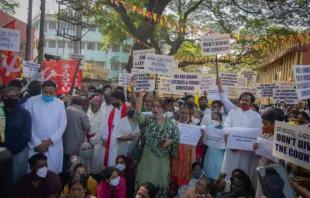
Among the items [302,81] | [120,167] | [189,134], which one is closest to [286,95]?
[302,81]

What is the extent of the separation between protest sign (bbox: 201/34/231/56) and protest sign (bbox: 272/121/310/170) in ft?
15.4

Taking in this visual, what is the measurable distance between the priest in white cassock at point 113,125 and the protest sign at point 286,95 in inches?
205

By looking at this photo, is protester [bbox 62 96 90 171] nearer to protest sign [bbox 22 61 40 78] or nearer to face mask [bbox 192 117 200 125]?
face mask [bbox 192 117 200 125]

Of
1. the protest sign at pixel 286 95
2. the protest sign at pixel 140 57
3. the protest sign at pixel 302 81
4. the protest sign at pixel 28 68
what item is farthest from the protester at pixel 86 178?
the protest sign at pixel 286 95

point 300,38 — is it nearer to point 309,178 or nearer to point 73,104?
point 73,104

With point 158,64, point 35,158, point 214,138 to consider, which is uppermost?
point 158,64

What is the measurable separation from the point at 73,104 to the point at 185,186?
7.25ft

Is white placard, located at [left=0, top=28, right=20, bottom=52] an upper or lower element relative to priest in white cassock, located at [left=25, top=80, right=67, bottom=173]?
upper

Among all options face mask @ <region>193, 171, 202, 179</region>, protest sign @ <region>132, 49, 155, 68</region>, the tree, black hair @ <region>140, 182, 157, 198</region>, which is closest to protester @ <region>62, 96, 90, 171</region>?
black hair @ <region>140, 182, 157, 198</region>

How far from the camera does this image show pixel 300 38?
42.4 feet

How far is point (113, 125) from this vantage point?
5.99 meters

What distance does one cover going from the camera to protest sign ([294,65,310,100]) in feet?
18.0

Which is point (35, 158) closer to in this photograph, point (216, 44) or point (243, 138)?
point (243, 138)

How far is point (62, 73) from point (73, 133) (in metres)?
2.47
